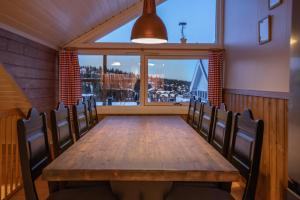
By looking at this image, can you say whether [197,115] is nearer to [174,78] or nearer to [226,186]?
[226,186]

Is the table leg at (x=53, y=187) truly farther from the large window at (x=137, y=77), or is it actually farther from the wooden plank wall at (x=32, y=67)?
the large window at (x=137, y=77)

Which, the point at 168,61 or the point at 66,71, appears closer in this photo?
the point at 66,71

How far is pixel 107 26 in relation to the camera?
5.00 meters

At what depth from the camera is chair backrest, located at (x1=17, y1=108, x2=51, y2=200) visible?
1.62 metres

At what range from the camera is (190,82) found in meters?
5.30

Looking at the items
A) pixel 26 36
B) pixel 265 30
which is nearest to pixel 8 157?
pixel 26 36

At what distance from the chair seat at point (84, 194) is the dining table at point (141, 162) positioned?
130 mm

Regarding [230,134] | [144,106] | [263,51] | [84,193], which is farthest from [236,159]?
[144,106]

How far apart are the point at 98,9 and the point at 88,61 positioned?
122 cm

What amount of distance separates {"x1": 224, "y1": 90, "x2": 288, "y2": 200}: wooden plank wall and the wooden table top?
0.88 m

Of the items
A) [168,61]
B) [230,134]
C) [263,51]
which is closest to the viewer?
[230,134]

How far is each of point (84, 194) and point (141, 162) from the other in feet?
1.64

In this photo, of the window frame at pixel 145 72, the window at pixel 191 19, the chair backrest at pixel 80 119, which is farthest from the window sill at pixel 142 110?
the chair backrest at pixel 80 119

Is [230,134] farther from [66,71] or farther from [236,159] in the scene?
[66,71]
